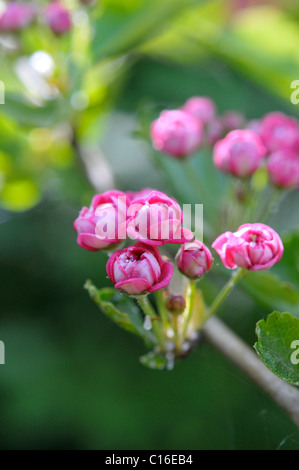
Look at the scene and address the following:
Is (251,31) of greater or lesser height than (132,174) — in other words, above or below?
above

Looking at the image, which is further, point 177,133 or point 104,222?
point 177,133

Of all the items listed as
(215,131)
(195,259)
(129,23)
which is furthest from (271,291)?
(129,23)

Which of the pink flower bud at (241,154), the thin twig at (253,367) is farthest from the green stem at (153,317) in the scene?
the pink flower bud at (241,154)

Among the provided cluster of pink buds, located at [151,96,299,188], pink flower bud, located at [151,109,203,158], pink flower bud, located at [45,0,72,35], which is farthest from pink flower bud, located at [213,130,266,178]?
pink flower bud, located at [45,0,72,35]

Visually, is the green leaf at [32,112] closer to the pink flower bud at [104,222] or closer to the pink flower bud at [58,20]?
the pink flower bud at [58,20]

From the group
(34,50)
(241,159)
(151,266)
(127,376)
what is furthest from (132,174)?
(151,266)

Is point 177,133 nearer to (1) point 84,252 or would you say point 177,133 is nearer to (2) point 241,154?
(2) point 241,154

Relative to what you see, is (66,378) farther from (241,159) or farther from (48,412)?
(241,159)
